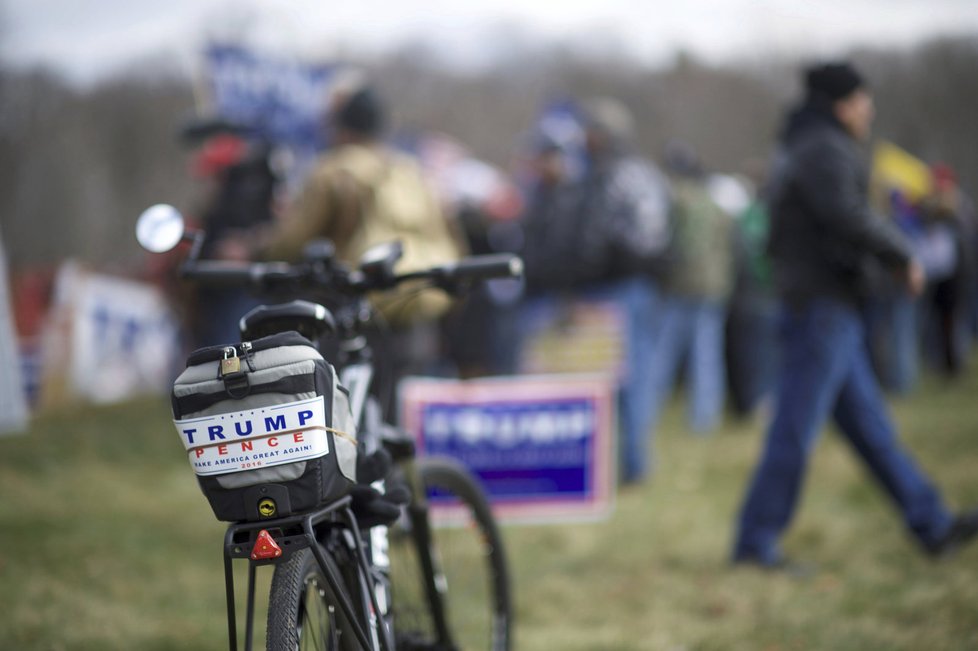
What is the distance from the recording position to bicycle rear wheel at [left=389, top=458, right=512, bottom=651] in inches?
114

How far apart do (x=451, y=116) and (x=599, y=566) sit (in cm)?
770

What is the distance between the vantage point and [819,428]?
463 cm

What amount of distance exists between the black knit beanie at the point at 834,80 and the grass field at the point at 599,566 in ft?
6.50

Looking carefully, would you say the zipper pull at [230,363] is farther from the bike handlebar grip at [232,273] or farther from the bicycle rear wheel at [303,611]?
the bike handlebar grip at [232,273]

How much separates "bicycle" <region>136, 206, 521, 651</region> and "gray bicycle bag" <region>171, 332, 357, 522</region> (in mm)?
55

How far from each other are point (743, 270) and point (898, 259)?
4.93m

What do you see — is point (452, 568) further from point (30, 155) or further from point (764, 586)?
point (30, 155)

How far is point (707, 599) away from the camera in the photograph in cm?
436

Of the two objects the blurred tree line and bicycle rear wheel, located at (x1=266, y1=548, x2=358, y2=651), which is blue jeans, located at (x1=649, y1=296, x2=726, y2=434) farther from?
bicycle rear wheel, located at (x1=266, y1=548, x2=358, y2=651)

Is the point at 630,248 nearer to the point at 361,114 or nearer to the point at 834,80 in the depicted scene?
the point at 834,80

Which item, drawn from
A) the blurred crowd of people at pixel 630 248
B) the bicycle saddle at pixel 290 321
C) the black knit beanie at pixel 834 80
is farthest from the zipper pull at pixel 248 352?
the black knit beanie at pixel 834 80

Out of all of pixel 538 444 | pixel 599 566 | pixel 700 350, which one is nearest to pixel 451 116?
pixel 700 350

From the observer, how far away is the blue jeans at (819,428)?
14.9 feet

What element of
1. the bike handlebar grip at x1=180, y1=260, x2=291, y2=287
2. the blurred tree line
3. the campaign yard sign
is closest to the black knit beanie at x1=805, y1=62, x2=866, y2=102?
the campaign yard sign
